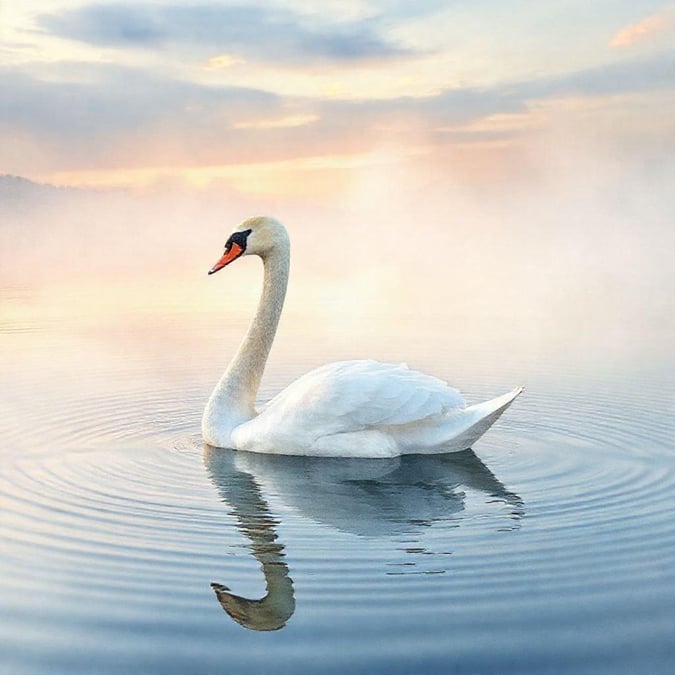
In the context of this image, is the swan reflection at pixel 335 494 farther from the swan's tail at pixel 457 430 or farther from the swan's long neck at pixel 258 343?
the swan's long neck at pixel 258 343

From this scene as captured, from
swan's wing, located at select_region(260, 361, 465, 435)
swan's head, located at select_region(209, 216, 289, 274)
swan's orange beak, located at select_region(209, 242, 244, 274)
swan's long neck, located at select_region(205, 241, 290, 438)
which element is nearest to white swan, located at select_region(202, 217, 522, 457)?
swan's wing, located at select_region(260, 361, 465, 435)

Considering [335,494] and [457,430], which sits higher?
[457,430]

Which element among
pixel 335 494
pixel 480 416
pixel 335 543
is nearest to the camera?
pixel 335 543

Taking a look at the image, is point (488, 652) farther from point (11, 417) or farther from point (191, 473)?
point (11, 417)

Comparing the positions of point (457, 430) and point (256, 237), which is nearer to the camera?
point (457, 430)

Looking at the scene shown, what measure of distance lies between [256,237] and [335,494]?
139 inches

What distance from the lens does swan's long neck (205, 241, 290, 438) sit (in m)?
11.6

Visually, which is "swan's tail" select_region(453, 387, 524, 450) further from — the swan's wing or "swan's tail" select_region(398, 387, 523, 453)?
the swan's wing

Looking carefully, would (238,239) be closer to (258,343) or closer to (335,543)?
(258,343)

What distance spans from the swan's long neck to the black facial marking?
0.95ft

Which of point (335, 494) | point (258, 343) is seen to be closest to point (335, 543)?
point (335, 494)

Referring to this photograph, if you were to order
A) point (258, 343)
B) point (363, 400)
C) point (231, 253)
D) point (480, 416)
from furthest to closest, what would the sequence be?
1. point (258, 343)
2. point (231, 253)
3. point (363, 400)
4. point (480, 416)

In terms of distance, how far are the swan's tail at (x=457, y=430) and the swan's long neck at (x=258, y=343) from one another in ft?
6.34

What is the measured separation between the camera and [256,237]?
1185cm
